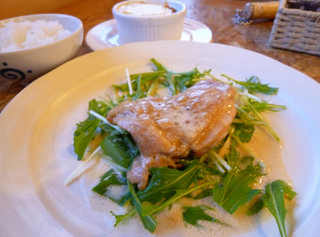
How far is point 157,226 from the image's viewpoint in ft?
3.29

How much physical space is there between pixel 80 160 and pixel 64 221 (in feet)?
1.16

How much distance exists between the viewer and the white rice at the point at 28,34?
6.14 ft

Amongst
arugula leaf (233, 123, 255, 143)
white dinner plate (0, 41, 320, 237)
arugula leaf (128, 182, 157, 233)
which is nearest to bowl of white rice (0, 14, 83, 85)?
white dinner plate (0, 41, 320, 237)

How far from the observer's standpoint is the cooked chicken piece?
111 centimetres

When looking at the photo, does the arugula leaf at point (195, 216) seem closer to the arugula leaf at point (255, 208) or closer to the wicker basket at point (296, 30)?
the arugula leaf at point (255, 208)

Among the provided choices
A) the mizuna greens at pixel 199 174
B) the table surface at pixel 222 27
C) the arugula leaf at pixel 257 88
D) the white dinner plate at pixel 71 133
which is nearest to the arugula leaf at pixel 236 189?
the mizuna greens at pixel 199 174

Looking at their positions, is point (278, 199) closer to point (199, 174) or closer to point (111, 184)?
point (199, 174)

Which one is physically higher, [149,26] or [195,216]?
[149,26]

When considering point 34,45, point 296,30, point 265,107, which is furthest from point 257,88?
point 34,45

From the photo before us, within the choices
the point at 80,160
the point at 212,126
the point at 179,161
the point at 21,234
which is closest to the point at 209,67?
the point at 212,126

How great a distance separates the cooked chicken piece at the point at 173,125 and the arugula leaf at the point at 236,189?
0.19m

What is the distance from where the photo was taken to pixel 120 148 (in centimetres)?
125

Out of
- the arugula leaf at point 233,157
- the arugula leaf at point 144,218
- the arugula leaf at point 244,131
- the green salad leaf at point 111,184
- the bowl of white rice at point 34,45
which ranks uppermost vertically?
the bowl of white rice at point 34,45

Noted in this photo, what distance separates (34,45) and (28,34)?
193 mm
